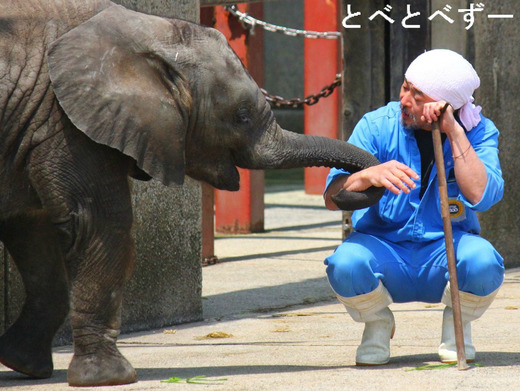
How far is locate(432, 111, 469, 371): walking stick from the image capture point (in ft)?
15.7

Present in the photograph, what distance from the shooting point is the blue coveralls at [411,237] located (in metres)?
4.93

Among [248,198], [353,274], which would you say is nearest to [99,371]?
[353,274]

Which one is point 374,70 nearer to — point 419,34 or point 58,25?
point 419,34

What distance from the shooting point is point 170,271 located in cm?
647

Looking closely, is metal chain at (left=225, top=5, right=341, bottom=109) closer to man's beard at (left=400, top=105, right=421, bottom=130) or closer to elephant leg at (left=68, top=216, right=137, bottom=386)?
man's beard at (left=400, top=105, right=421, bottom=130)

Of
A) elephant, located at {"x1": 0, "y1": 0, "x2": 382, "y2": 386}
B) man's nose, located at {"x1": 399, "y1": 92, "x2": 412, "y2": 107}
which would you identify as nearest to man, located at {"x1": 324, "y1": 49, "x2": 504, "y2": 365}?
man's nose, located at {"x1": 399, "y1": 92, "x2": 412, "y2": 107}

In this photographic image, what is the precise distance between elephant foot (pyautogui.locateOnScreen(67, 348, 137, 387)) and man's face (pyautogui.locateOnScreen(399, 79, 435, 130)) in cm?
150

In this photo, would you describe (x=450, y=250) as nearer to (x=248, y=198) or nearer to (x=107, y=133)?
(x=107, y=133)

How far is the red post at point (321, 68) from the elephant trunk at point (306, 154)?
905 centimetres

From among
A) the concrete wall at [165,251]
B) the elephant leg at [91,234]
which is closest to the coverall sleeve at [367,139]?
the elephant leg at [91,234]

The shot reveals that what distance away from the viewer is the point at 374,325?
16.6 feet

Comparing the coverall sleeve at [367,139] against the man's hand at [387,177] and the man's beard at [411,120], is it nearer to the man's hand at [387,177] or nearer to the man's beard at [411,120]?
the man's beard at [411,120]

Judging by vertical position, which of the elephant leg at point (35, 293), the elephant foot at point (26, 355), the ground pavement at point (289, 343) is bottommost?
the ground pavement at point (289, 343)

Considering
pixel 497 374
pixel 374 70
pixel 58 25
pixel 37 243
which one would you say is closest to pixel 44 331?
pixel 37 243
